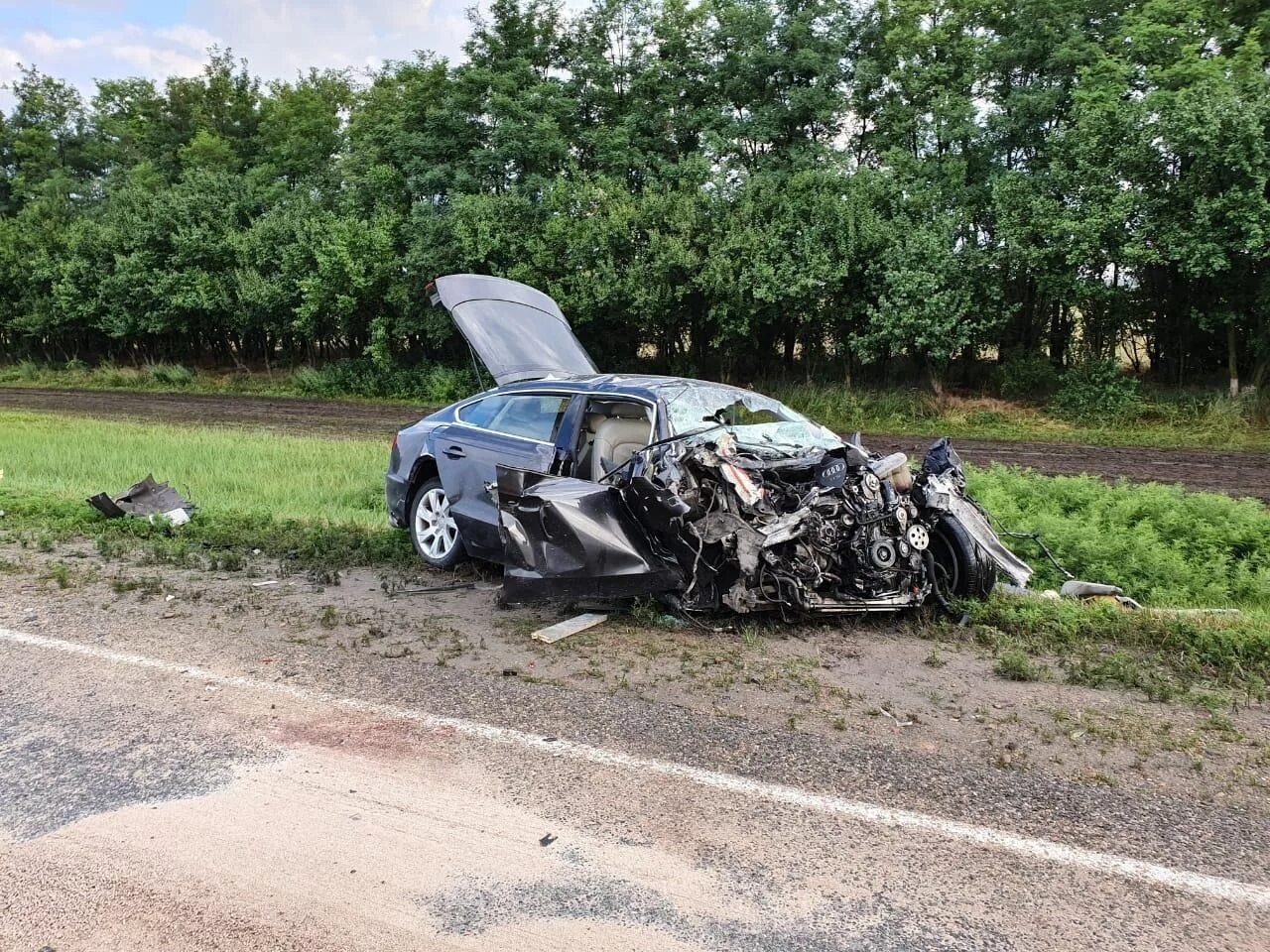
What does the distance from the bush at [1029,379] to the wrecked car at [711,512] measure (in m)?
16.5

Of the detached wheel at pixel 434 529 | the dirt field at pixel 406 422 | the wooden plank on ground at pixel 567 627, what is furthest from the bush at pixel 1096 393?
the wooden plank on ground at pixel 567 627

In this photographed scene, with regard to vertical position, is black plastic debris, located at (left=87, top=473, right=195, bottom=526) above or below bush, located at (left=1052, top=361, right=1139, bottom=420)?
below

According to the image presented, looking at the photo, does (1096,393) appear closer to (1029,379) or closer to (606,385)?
(1029,379)

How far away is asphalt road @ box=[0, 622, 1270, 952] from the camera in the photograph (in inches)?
117

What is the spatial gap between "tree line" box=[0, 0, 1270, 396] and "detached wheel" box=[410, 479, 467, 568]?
15.5 meters

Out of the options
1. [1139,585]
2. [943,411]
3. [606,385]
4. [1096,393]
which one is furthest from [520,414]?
[1096,393]

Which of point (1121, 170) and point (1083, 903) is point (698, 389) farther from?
point (1121, 170)

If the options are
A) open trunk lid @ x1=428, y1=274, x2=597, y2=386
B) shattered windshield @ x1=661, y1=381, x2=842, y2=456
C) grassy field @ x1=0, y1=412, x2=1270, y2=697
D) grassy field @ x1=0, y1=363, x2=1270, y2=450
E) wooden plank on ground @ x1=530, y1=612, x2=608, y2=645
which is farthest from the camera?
grassy field @ x1=0, y1=363, x2=1270, y2=450

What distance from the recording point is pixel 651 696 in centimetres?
491

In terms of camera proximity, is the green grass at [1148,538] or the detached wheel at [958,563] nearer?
the detached wheel at [958,563]

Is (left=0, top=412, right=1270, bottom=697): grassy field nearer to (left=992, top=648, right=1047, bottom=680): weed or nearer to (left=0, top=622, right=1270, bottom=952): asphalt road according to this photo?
(left=992, top=648, right=1047, bottom=680): weed

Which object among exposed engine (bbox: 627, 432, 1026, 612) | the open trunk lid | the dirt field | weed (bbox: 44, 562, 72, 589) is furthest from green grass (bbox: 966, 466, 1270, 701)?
weed (bbox: 44, 562, 72, 589)

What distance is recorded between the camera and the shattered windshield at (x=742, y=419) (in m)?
6.65

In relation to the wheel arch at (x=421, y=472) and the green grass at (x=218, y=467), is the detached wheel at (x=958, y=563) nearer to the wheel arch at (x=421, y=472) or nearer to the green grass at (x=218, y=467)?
the wheel arch at (x=421, y=472)
